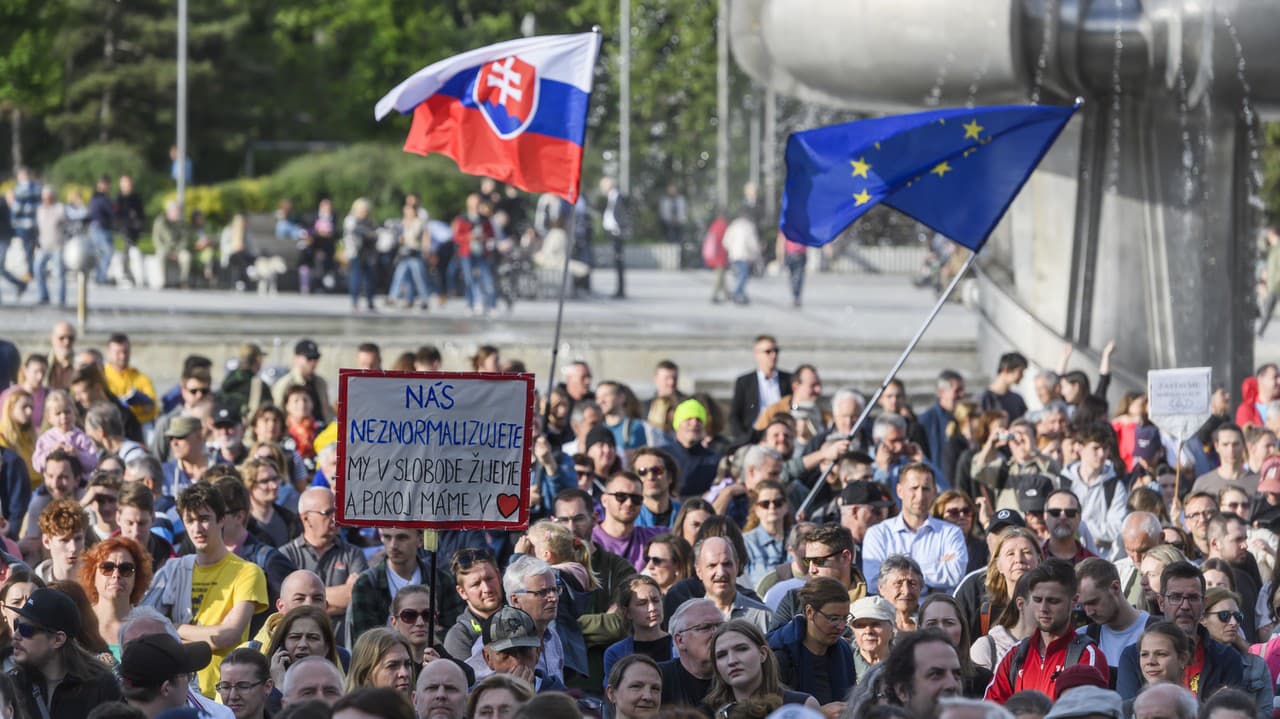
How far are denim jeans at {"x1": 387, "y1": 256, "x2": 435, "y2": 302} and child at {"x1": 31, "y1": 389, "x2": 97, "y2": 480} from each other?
1322 cm

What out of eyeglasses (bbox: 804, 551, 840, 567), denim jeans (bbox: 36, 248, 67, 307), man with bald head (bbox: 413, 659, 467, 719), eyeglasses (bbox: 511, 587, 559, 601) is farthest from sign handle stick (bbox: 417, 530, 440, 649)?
denim jeans (bbox: 36, 248, 67, 307)

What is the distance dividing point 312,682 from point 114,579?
1.88 meters

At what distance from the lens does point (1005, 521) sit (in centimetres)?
977

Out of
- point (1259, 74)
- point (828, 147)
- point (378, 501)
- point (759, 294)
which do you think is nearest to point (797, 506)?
point (828, 147)

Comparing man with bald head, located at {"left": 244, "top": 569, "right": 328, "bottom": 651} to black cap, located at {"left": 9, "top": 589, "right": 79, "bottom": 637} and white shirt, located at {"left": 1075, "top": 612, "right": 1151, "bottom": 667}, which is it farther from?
white shirt, located at {"left": 1075, "top": 612, "right": 1151, "bottom": 667}

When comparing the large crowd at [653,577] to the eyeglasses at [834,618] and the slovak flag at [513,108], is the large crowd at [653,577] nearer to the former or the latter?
the eyeglasses at [834,618]

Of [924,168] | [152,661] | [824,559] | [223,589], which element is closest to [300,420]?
[924,168]

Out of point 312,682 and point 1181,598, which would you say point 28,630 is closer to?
point 312,682

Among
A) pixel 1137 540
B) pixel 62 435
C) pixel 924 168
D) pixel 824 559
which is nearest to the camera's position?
pixel 824 559

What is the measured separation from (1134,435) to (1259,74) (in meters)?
4.44

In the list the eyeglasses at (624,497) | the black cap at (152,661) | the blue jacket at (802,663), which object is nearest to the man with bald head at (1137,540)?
the blue jacket at (802,663)

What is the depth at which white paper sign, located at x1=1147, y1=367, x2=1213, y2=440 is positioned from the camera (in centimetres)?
1252

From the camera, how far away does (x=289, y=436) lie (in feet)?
42.9

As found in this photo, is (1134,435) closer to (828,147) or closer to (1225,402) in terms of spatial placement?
(1225,402)
